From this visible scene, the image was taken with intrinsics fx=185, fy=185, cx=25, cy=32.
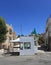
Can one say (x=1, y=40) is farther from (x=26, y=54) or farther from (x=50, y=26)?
(x=26, y=54)

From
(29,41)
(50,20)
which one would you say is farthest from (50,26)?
(29,41)

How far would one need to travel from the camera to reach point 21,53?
34.7 metres

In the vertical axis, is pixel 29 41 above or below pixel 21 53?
above

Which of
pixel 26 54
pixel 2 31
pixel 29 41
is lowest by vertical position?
pixel 26 54

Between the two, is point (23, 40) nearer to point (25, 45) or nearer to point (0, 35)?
point (25, 45)

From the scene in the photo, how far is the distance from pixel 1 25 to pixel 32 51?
19.6 meters

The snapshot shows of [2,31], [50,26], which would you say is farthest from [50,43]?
[2,31]

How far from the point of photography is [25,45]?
115 feet

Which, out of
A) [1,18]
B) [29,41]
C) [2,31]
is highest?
[1,18]

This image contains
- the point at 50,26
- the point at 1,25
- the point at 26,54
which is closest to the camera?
the point at 26,54

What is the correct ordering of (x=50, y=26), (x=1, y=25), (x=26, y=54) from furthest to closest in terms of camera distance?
(x=1, y=25) → (x=50, y=26) → (x=26, y=54)

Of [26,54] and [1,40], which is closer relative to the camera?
[26,54]

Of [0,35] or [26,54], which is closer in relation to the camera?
[26,54]

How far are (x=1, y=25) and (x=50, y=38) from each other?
14.1 meters
